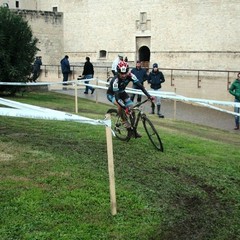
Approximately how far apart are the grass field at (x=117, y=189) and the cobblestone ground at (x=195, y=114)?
25.3ft

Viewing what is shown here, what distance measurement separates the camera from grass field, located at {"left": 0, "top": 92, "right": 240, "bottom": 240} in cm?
534

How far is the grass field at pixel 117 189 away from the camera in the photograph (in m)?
5.34

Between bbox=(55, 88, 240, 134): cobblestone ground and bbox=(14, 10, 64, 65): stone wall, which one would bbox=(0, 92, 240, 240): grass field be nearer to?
bbox=(55, 88, 240, 134): cobblestone ground

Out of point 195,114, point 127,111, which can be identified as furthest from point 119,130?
point 195,114

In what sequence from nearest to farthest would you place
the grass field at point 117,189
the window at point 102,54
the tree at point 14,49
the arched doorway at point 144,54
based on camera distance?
the grass field at point 117,189 → the tree at point 14,49 → the arched doorway at point 144,54 → the window at point 102,54

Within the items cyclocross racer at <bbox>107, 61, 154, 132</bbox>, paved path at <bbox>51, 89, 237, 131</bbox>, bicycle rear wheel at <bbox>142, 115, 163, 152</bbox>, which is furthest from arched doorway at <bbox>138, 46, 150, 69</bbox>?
bicycle rear wheel at <bbox>142, 115, 163, 152</bbox>

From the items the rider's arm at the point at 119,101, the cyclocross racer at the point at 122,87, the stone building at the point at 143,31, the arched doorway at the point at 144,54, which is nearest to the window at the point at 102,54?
the stone building at the point at 143,31

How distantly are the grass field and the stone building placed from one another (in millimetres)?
21810

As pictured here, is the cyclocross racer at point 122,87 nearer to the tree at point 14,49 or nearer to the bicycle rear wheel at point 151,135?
the bicycle rear wheel at point 151,135

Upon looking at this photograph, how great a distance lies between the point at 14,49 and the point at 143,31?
24.1 m

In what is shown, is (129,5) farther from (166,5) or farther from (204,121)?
(204,121)

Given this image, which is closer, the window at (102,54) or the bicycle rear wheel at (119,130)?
the bicycle rear wheel at (119,130)

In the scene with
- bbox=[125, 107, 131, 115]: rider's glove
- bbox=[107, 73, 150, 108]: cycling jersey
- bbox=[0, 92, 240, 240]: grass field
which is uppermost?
bbox=[107, 73, 150, 108]: cycling jersey

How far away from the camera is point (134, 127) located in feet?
29.9
